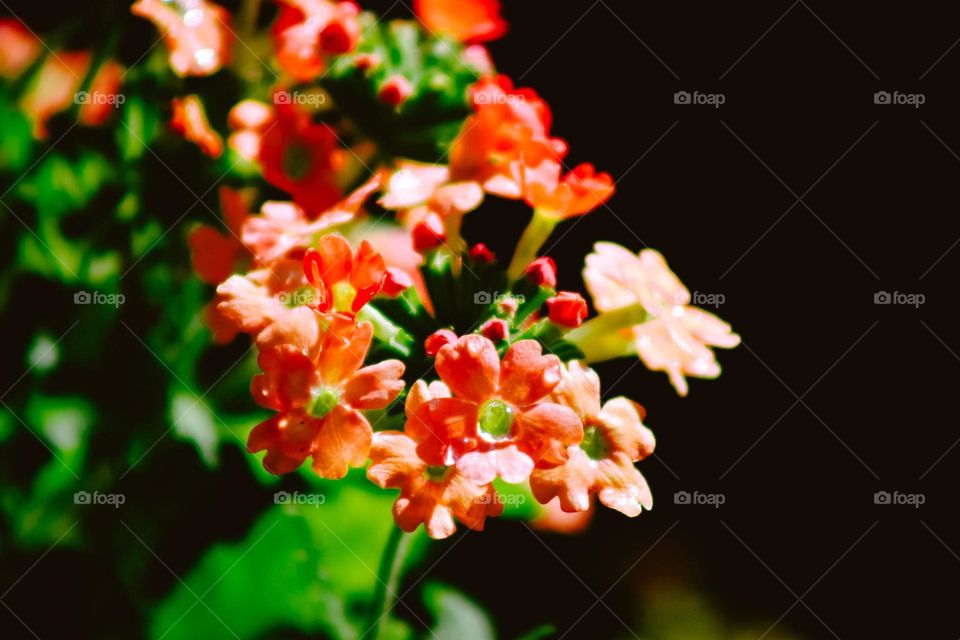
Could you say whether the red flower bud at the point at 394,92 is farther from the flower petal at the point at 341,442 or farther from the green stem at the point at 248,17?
the flower petal at the point at 341,442

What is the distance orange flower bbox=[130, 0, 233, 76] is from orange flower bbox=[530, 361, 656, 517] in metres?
0.78

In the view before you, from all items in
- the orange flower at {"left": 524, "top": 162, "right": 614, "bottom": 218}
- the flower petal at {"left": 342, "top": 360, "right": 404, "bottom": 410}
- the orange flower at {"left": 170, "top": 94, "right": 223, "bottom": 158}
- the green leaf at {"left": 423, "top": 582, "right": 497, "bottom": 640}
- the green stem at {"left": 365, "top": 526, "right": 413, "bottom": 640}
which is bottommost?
the green leaf at {"left": 423, "top": 582, "right": 497, "bottom": 640}

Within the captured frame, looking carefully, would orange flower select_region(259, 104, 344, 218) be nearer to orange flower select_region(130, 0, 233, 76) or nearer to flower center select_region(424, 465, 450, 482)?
orange flower select_region(130, 0, 233, 76)

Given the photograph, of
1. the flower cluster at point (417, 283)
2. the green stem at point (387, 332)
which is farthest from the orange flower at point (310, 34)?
the green stem at point (387, 332)

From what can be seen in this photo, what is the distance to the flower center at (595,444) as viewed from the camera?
108cm

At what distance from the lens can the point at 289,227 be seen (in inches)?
49.3

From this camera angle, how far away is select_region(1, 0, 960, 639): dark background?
198cm

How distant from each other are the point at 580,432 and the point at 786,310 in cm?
134

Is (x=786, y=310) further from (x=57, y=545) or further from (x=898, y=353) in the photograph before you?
(x=57, y=545)

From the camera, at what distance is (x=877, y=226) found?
2.04 metres

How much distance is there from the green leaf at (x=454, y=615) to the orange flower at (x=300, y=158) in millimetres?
752

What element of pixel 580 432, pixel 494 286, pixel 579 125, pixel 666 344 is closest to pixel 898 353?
pixel 579 125

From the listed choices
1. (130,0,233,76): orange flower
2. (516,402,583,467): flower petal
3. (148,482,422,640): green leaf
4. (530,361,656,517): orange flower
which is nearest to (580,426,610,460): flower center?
(530,361,656,517): orange flower

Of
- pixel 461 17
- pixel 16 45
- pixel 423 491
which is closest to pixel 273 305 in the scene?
pixel 423 491
